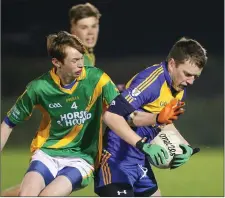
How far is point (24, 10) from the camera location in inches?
324

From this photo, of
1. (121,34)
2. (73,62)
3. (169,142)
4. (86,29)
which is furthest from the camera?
(121,34)

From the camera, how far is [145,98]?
4391mm

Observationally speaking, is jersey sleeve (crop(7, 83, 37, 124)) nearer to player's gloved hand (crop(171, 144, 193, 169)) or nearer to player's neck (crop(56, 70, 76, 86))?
player's neck (crop(56, 70, 76, 86))

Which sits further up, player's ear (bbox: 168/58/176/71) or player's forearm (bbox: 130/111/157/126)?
player's ear (bbox: 168/58/176/71)

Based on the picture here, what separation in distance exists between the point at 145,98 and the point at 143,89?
6cm

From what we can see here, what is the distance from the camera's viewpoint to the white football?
452 centimetres

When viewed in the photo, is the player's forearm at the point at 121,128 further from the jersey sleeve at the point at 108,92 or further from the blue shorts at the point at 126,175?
the blue shorts at the point at 126,175

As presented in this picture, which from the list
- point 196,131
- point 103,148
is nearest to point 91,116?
point 103,148

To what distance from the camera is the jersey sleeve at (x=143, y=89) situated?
433 centimetres

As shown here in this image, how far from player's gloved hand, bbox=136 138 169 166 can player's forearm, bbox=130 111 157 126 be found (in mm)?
191

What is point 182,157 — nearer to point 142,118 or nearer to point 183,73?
point 142,118

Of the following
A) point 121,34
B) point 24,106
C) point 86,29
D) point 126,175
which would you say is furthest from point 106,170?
point 121,34

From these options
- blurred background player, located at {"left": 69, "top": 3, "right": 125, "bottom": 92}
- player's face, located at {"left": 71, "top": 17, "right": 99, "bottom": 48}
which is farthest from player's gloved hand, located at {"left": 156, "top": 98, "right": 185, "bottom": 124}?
player's face, located at {"left": 71, "top": 17, "right": 99, "bottom": 48}

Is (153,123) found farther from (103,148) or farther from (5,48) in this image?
(5,48)
